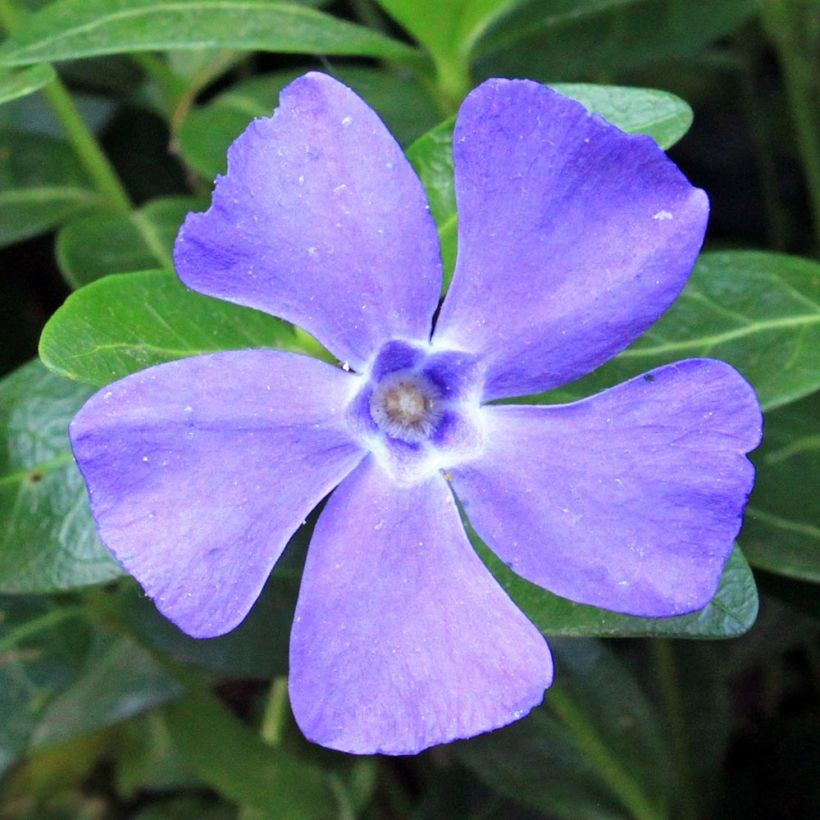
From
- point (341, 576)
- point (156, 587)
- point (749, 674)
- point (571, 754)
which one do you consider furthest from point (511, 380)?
point (749, 674)

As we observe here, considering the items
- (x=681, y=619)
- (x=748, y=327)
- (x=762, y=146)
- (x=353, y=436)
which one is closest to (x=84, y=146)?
(x=353, y=436)

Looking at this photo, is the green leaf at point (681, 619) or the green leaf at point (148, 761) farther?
the green leaf at point (148, 761)

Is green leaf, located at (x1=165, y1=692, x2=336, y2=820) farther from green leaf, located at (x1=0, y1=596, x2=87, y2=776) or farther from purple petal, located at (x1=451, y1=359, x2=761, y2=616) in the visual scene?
purple petal, located at (x1=451, y1=359, x2=761, y2=616)

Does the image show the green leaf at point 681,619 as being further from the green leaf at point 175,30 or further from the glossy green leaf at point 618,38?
the glossy green leaf at point 618,38

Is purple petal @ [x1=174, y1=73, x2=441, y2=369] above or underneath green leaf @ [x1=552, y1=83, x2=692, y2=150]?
above

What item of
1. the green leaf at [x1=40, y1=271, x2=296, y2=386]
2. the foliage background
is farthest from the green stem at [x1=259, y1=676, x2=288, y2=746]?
the green leaf at [x1=40, y1=271, x2=296, y2=386]

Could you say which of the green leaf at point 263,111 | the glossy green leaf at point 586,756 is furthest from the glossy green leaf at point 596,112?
the glossy green leaf at point 586,756

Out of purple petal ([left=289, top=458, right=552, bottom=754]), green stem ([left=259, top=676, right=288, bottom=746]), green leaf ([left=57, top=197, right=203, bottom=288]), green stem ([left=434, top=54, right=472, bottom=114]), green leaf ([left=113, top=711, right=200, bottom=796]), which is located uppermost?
green stem ([left=434, top=54, right=472, bottom=114])
